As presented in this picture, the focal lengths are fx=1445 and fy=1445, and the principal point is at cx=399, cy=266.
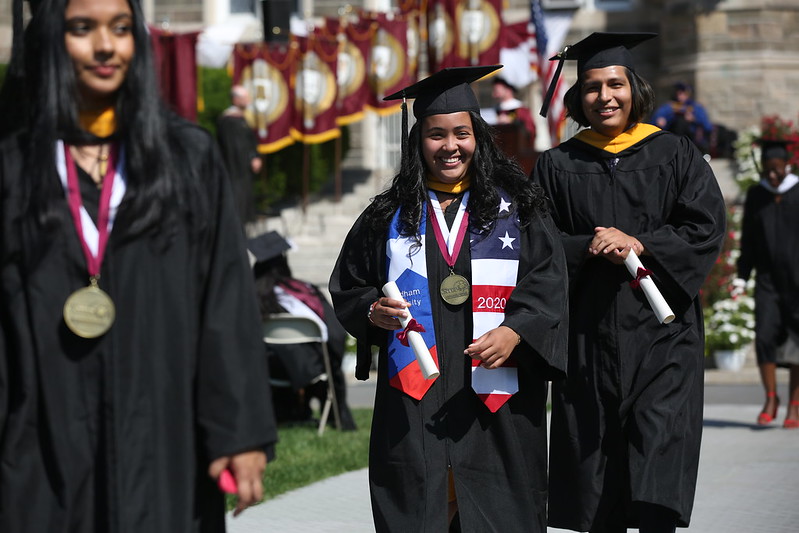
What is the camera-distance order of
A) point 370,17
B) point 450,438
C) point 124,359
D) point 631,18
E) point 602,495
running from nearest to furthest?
point 124,359 < point 450,438 < point 602,495 < point 370,17 < point 631,18

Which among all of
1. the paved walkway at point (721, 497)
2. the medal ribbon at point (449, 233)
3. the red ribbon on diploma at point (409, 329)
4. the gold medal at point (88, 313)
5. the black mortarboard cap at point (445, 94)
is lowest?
the paved walkway at point (721, 497)

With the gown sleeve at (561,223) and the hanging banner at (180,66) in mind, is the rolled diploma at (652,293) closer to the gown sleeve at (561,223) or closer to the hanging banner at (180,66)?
the gown sleeve at (561,223)

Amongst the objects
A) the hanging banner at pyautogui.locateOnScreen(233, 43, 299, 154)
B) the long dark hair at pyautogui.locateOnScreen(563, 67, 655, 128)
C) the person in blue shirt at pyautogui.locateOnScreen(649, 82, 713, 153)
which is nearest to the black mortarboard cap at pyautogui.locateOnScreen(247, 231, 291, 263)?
the long dark hair at pyautogui.locateOnScreen(563, 67, 655, 128)

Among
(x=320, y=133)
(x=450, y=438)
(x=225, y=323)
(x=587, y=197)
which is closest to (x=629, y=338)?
(x=587, y=197)

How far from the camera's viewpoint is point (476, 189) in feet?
16.5

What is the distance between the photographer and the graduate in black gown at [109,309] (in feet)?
10.9

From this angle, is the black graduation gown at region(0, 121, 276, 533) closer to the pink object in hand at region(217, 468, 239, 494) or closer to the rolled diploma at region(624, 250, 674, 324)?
the pink object in hand at region(217, 468, 239, 494)

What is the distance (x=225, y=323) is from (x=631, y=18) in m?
22.4

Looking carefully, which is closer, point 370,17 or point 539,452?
point 539,452

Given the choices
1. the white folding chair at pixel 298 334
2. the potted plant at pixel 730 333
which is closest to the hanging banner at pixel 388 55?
the potted plant at pixel 730 333

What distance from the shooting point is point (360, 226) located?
17.0ft

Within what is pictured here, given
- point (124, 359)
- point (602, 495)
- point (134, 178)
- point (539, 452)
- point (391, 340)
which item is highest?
point (134, 178)

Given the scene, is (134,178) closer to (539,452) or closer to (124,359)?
(124,359)

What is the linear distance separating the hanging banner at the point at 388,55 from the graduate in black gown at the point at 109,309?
17.2 metres
